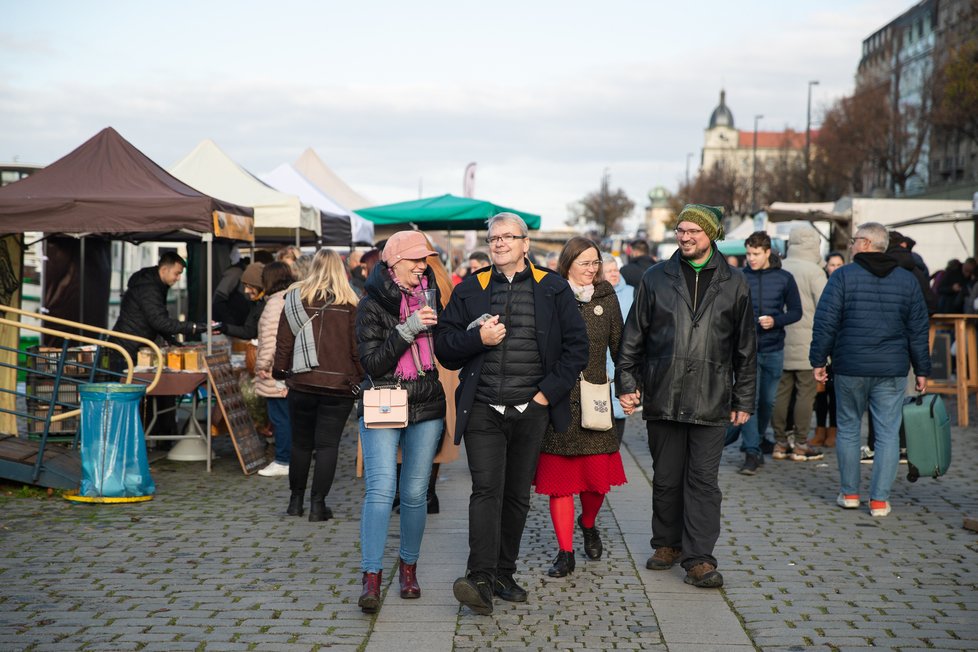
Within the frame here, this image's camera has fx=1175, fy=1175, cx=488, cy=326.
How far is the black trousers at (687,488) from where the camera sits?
6.34 metres

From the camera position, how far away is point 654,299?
6469 mm

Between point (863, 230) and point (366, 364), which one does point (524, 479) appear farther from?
point (863, 230)

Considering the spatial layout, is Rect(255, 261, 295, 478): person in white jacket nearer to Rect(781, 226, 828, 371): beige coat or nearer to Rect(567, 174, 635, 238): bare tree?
Rect(781, 226, 828, 371): beige coat

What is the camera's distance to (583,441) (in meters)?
6.37

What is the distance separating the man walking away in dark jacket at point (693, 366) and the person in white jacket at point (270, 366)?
3661 mm

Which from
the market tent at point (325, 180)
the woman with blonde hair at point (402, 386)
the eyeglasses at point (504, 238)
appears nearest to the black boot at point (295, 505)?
the woman with blonde hair at point (402, 386)

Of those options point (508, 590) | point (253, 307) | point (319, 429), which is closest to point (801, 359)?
point (319, 429)

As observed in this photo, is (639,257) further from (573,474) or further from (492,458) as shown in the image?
(492,458)

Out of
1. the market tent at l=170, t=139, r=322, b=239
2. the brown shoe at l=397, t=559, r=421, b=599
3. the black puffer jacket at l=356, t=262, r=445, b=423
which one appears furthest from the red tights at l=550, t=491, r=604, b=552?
the market tent at l=170, t=139, r=322, b=239

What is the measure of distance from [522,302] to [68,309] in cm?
895

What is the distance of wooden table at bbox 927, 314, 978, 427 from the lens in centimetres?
1325

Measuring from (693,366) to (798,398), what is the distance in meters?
4.67

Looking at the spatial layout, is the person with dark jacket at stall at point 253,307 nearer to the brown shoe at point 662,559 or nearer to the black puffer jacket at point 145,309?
the black puffer jacket at point 145,309

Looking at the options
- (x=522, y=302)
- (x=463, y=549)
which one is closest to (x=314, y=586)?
(x=463, y=549)
